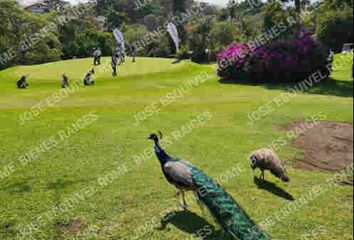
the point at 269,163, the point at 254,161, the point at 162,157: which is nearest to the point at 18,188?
the point at 162,157

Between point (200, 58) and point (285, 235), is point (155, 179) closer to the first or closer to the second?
point (285, 235)

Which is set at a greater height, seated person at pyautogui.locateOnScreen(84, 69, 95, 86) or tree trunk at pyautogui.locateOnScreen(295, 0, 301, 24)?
tree trunk at pyautogui.locateOnScreen(295, 0, 301, 24)

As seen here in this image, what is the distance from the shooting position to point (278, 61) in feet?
→ 92.0

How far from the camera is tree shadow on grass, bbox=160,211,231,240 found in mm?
6828

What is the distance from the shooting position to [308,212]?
7.98 metres

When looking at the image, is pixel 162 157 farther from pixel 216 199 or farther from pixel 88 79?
pixel 88 79

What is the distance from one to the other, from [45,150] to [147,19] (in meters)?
82.1

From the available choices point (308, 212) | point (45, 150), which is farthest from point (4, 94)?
point (308, 212)

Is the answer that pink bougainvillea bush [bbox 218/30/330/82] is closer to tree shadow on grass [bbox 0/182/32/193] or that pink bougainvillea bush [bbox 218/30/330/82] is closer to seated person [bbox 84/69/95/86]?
seated person [bbox 84/69/95/86]

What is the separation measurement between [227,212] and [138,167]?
488cm

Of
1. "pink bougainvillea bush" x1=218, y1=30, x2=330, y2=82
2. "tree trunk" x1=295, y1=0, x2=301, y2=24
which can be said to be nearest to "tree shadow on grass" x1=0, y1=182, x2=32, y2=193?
"pink bougainvillea bush" x1=218, y1=30, x2=330, y2=82

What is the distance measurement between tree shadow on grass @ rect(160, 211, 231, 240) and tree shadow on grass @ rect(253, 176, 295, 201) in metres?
2.18

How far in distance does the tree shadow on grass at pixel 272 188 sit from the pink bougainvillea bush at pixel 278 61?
18.5 meters

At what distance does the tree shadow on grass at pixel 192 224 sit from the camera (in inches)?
269
